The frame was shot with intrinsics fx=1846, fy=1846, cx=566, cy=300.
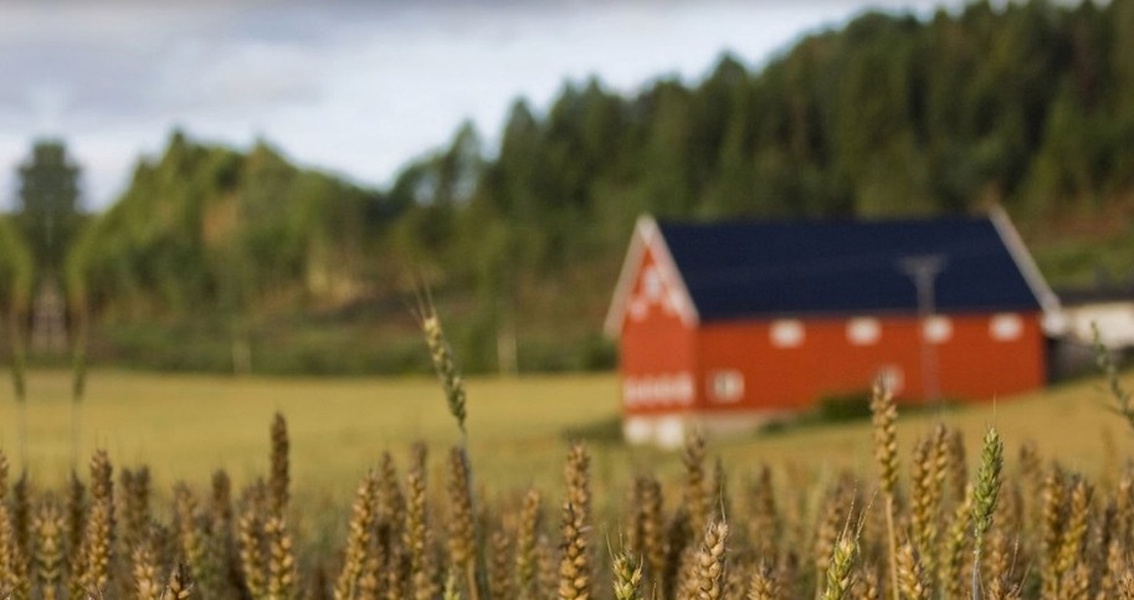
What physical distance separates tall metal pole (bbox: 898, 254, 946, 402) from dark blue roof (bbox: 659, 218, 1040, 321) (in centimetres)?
19

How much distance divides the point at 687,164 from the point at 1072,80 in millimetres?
37670

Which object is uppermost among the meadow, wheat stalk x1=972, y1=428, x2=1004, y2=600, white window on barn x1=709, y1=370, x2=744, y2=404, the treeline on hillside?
the treeline on hillside

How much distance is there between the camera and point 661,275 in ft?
218

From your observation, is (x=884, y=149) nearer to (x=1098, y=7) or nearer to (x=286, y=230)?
(x=1098, y=7)

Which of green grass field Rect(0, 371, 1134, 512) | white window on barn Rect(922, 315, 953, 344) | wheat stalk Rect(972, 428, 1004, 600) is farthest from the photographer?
white window on barn Rect(922, 315, 953, 344)

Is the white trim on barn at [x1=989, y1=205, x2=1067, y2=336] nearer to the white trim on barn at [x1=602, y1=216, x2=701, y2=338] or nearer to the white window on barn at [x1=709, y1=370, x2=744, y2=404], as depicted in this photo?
the white window on barn at [x1=709, y1=370, x2=744, y2=404]

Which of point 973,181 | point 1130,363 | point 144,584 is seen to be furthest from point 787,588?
point 973,181

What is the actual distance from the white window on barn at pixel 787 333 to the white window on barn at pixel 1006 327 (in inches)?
Answer: 277

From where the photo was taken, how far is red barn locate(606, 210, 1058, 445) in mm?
64000

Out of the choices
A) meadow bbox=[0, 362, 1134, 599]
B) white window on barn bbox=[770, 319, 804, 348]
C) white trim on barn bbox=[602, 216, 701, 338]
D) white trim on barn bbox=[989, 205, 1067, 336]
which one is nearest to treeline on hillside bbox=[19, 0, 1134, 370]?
white trim on barn bbox=[602, 216, 701, 338]

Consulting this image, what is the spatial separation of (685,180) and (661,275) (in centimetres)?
11022

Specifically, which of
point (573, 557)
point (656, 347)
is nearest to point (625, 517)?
point (573, 557)

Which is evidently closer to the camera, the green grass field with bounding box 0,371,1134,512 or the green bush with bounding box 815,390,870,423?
the green grass field with bounding box 0,371,1134,512

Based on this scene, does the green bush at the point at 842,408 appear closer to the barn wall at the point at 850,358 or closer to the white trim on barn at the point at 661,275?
the barn wall at the point at 850,358
